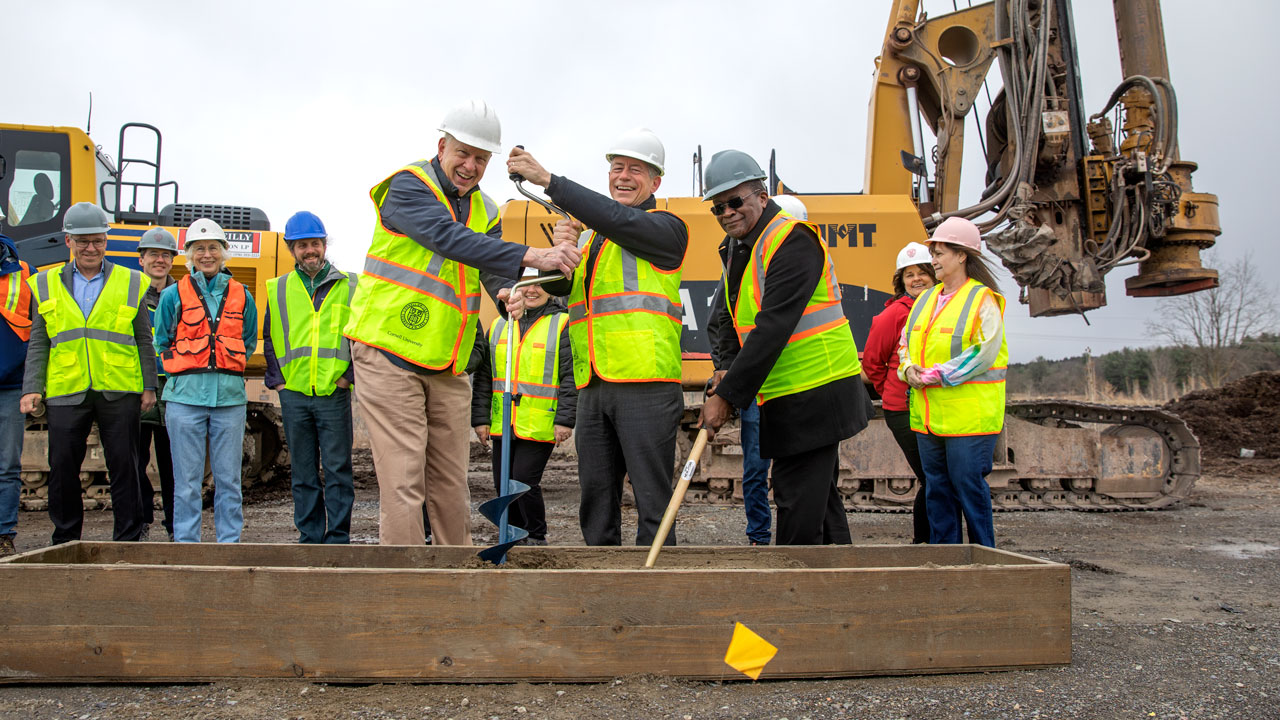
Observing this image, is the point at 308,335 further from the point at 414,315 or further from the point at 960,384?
the point at 960,384

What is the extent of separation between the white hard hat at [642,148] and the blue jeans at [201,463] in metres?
2.60

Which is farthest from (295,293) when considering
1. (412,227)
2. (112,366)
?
(412,227)

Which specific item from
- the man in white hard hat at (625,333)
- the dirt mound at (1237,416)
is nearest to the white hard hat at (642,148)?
the man in white hard hat at (625,333)

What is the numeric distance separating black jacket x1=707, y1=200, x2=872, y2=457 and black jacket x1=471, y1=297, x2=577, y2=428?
180 cm

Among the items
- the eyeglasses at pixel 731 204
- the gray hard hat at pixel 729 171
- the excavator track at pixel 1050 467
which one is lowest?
the excavator track at pixel 1050 467

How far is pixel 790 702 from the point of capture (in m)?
2.62

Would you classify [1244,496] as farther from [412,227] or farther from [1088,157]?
[412,227]

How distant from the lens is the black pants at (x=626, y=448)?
3.57 m

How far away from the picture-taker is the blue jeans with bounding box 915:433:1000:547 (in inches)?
163

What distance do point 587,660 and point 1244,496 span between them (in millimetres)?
9637

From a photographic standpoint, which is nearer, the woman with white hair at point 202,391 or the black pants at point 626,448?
the black pants at point 626,448

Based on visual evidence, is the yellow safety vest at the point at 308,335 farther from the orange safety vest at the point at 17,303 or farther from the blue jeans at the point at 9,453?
the blue jeans at the point at 9,453

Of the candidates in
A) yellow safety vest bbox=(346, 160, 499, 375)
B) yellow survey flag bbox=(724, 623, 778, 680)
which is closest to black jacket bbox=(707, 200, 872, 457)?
yellow survey flag bbox=(724, 623, 778, 680)

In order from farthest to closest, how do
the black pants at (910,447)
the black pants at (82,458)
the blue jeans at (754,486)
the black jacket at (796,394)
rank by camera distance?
the blue jeans at (754,486)
the black pants at (910,447)
the black pants at (82,458)
the black jacket at (796,394)
